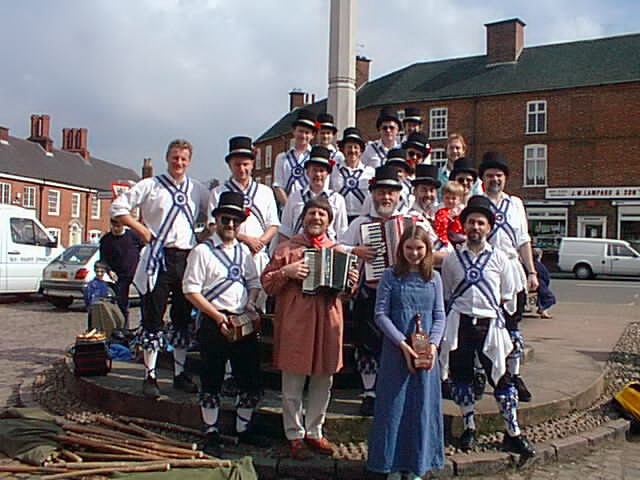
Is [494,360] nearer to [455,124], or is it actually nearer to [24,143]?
[455,124]

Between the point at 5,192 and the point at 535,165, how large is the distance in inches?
1274

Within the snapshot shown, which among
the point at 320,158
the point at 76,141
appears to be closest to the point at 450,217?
the point at 320,158

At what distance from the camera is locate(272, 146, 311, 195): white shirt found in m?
6.70

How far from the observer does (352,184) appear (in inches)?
262

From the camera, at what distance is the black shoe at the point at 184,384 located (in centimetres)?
606

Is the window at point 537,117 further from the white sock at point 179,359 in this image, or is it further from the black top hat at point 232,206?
the black top hat at point 232,206

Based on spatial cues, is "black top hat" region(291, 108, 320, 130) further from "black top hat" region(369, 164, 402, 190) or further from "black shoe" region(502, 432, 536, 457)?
"black shoe" region(502, 432, 536, 457)

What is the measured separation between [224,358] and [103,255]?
5.76m

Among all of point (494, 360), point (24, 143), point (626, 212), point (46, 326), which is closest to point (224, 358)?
point (494, 360)

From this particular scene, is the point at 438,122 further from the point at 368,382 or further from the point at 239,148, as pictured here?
the point at 368,382

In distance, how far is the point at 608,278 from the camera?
96.6ft

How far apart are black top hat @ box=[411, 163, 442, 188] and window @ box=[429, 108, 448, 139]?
32.9m

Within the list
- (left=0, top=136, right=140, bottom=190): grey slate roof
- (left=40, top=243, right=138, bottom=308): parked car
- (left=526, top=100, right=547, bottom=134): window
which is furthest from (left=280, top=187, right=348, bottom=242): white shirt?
(left=0, top=136, right=140, bottom=190): grey slate roof

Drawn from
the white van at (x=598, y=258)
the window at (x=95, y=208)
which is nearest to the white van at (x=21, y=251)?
the white van at (x=598, y=258)
